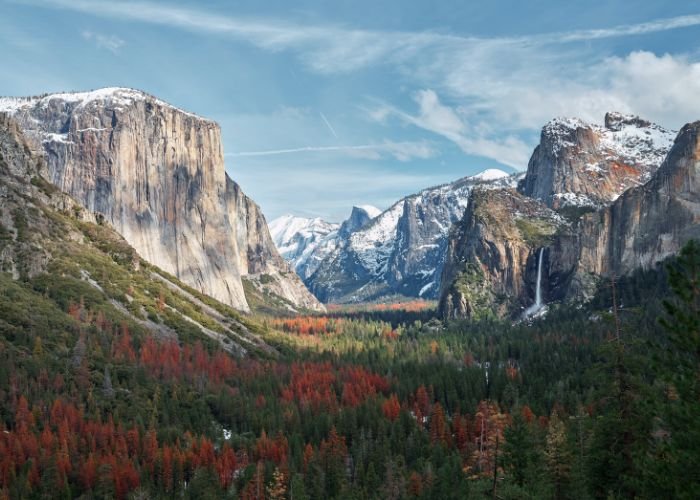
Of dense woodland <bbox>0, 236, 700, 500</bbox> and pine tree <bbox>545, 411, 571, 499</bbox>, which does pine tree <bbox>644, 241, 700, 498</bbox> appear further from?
pine tree <bbox>545, 411, 571, 499</bbox>

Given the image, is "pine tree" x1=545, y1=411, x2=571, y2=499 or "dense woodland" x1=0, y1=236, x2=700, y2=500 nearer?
"dense woodland" x1=0, y1=236, x2=700, y2=500

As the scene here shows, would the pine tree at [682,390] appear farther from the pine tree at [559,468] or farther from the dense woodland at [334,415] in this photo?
the pine tree at [559,468]

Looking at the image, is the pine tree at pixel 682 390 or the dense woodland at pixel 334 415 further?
the dense woodland at pixel 334 415

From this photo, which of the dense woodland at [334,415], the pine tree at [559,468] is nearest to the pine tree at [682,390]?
the dense woodland at [334,415]

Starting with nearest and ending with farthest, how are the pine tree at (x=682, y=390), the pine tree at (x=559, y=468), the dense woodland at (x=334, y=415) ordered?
the pine tree at (x=682, y=390) → the dense woodland at (x=334, y=415) → the pine tree at (x=559, y=468)

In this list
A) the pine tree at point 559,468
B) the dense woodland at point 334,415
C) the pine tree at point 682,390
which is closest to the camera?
the pine tree at point 682,390

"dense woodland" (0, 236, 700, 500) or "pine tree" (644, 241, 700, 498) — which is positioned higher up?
"pine tree" (644, 241, 700, 498)

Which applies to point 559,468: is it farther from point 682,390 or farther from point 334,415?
point 334,415

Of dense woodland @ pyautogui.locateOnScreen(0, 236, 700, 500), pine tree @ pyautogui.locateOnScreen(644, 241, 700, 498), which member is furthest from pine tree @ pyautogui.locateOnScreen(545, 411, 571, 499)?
pine tree @ pyautogui.locateOnScreen(644, 241, 700, 498)
